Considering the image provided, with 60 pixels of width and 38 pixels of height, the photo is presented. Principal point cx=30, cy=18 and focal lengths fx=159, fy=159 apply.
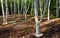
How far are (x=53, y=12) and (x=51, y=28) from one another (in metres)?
13.2

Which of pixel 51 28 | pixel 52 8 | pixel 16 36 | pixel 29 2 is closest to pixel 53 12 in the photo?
pixel 52 8

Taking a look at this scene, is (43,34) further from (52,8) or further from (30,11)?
(30,11)

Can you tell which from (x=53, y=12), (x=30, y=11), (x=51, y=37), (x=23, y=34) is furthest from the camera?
(x=30, y=11)

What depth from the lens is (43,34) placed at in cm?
920

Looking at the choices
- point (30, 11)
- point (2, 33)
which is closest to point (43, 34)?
point (2, 33)

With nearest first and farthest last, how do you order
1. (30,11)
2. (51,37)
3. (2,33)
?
(51,37)
(2,33)
(30,11)

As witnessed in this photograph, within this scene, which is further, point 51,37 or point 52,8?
point 52,8

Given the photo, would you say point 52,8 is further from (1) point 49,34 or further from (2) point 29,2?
(1) point 49,34

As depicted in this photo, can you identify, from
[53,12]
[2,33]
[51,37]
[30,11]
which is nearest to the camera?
[51,37]

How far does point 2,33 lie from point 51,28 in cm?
319

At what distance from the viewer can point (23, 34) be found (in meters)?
9.56

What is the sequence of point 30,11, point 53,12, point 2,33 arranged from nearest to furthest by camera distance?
point 2,33 < point 53,12 < point 30,11

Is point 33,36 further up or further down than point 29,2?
further down

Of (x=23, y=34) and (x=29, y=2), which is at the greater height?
(x=29, y=2)
